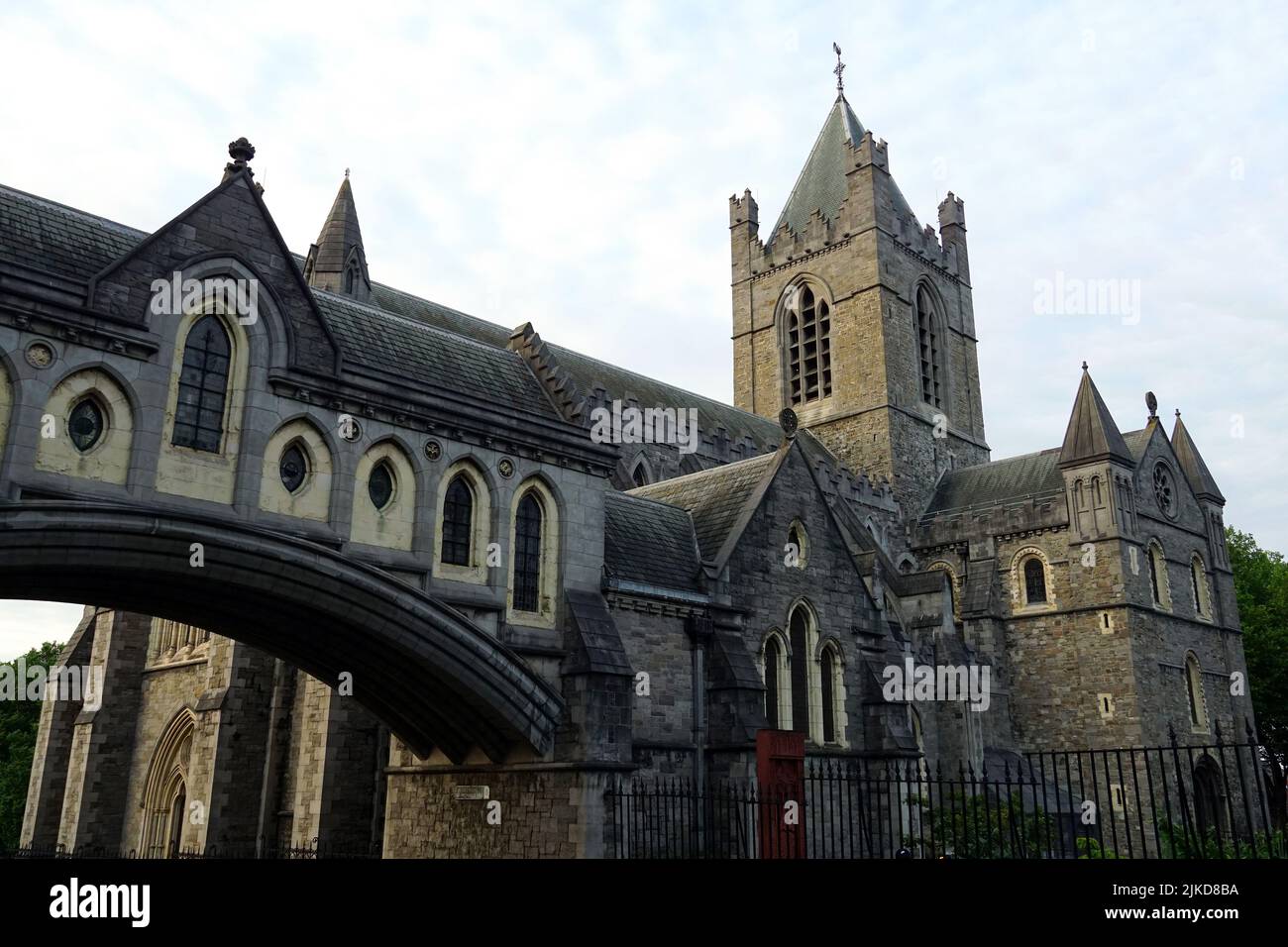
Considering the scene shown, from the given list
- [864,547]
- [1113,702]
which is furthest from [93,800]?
[1113,702]

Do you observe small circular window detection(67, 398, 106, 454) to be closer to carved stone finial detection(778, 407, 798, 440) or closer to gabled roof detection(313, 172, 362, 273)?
carved stone finial detection(778, 407, 798, 440)

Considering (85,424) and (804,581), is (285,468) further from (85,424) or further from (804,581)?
(804,581)

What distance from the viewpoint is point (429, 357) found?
15820 millimetres

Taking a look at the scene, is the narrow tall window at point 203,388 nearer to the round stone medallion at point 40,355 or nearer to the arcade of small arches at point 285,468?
the arcade of small arches at point 285,468

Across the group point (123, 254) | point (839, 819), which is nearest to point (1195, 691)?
point (839, 819)

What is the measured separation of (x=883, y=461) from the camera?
148 ft

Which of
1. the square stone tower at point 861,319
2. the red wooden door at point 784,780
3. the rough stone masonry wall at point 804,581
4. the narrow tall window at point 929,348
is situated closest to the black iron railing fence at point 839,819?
the red wooden door at point 784,780

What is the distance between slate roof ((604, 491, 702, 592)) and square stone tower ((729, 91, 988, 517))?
2649 centimetres

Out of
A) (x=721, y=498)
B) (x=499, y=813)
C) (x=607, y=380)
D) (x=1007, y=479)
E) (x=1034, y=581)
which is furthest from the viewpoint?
(x=1007, y=479)

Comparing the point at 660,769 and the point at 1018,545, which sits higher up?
the point at 1018,545

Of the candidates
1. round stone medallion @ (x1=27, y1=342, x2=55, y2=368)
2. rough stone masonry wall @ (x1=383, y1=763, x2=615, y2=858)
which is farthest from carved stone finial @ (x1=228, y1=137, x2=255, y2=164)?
rough stone masonry wall @ (x1=383, y1=763, x2=615, y2=858)

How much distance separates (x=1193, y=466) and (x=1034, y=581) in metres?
10.4
